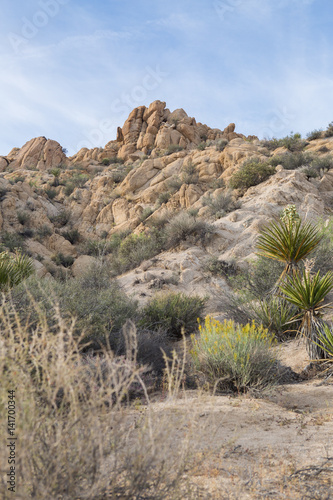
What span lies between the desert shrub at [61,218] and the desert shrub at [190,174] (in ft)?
25.6

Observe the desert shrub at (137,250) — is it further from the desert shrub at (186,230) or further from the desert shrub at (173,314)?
the desert shrub at (173,314)

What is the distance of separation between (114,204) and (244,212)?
9.93 m

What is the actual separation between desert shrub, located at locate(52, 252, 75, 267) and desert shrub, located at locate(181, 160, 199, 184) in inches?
316

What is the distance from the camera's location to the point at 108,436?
1961mm

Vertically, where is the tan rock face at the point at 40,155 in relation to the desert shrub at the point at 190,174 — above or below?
above

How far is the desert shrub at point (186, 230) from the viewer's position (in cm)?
1514

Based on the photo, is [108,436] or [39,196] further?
[39,196]

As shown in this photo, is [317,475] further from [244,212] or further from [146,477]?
[244,212]

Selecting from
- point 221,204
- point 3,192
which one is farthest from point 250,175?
point 3,192

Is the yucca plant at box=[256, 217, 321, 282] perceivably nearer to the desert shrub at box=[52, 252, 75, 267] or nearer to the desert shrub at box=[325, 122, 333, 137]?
the desert shrub at box=[52, 252, 75, 267]

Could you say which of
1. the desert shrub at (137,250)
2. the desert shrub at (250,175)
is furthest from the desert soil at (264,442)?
the desert shrub at (250,175)

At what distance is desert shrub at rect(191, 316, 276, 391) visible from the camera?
5188 millimetres

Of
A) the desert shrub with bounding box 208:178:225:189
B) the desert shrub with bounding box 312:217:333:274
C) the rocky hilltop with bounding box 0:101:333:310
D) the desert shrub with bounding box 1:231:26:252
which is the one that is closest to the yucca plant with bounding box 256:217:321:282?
the desert shrub with bounding box 312:217:333:274

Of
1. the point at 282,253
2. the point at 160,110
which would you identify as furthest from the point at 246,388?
the point at 160,110
